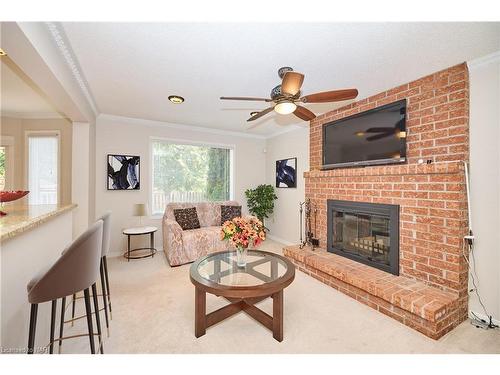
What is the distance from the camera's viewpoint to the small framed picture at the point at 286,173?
445 cm

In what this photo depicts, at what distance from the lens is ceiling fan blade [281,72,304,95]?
1626mm

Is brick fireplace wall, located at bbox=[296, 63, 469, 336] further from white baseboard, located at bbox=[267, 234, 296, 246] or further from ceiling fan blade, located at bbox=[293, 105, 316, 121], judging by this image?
white baseboard, located at bbox=[267, 234, 296, 246]

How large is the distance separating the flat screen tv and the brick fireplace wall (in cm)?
9

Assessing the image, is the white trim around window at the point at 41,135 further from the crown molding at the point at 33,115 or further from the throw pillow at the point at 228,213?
the throw pillow at the point at 228,213

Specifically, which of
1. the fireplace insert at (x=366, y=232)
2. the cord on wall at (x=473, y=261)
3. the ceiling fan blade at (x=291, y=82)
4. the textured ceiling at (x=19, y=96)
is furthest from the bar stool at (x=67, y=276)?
the cord on wall at (x=473, y=261)

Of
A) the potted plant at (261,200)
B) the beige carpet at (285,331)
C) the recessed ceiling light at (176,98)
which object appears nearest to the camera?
the beige carpet at (285,331)

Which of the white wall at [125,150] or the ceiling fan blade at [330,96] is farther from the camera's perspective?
the white wall at [125,150]

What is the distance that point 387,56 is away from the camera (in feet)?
6.46

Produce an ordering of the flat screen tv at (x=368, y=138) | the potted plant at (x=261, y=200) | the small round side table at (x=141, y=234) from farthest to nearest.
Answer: the potted plant at (x=261, y=200) < the small round side table at (x=141, y=234) < the flat screen tv at (x=368, y=138)

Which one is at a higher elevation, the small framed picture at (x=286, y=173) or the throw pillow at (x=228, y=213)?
the small framed picture at (x=286, y=173)

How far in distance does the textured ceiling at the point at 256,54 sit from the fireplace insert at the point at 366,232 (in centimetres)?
148

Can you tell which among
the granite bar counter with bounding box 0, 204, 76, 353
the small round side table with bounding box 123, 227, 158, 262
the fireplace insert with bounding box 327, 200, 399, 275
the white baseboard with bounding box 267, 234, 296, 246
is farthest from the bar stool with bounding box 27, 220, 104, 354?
the white baseboard with bounding box 267, 234, 296, 246

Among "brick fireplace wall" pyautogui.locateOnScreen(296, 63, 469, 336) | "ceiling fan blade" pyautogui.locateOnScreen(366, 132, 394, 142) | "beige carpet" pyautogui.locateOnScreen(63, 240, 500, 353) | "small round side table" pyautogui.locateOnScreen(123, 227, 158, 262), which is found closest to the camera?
"beige carpet" pyautogui.locateOnScreen(63, 240, 500, 353)

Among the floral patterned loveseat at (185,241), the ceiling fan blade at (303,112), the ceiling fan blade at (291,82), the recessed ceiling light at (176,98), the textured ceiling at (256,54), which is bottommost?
the floral patterned loveseat at (185,241)
